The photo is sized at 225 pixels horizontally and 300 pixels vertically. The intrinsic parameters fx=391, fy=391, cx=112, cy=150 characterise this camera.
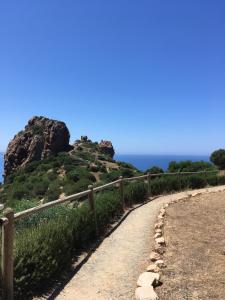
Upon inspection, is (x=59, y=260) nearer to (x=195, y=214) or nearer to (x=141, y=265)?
(x=141, y=265)

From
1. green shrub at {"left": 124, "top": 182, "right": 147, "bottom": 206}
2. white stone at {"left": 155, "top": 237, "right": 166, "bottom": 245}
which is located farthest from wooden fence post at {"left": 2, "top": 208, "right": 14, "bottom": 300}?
green shrub at {"left": 124, "top": 182, "right": 147, "bottom": 206}

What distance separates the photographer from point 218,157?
154ft

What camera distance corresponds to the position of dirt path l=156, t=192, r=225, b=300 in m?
6.25

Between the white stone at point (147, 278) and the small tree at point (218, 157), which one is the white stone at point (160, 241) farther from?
the small tree at point (218, 157)

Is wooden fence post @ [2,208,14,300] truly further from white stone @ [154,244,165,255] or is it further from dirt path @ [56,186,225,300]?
white stone @ [154,244,165,255]

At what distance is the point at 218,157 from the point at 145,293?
42857mm

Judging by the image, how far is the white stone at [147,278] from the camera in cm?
644

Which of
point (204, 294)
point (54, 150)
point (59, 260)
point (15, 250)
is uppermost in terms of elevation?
point (54, 150)

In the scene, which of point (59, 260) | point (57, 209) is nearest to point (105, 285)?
point (59, 260)

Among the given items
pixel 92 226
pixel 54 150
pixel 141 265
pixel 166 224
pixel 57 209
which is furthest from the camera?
pixel 54 150

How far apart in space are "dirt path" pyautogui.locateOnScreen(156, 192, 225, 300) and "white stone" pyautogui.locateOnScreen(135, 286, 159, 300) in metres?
0.13

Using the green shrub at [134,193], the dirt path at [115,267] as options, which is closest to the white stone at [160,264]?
the dirt path at [115,267]

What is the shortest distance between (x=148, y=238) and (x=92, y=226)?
150cm

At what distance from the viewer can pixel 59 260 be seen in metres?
7.12
